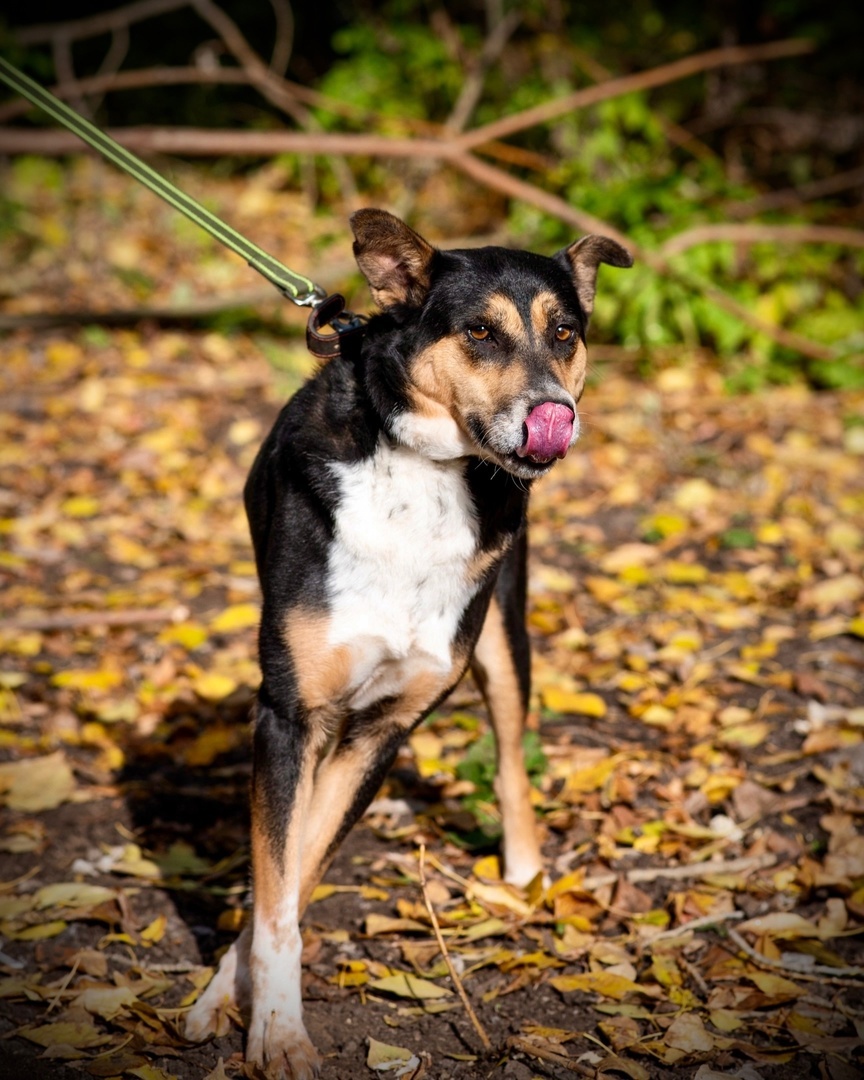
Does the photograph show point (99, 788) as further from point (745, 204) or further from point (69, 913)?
point (745, 204)

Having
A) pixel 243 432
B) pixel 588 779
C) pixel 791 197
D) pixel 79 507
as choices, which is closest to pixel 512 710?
pixel 588 779

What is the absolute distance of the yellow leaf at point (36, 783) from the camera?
13.7 feet

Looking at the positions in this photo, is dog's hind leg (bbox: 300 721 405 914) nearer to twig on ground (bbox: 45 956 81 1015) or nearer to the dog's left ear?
twig on ground (bbox: 45 956 81 1015)

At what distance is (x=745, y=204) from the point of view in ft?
27.9

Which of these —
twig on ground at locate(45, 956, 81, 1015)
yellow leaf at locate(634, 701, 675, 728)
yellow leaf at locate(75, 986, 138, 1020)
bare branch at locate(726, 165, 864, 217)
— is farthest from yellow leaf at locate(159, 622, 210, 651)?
bare branch at locate(726, 165, 864, 217)

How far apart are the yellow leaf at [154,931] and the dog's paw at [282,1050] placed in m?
0.71

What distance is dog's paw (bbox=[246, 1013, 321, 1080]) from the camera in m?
2.87

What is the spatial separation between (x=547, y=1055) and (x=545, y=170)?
640cm

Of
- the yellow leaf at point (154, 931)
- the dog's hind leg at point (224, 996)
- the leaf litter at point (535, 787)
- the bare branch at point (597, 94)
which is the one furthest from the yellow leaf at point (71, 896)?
the bare branch at point (597, 94)

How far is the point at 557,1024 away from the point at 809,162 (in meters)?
8.24

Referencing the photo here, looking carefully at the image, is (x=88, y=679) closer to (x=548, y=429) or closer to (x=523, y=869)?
(x=523, y=869)

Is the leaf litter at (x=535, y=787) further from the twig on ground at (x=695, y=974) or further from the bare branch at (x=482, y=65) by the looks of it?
the bare branch at (x=482, y=65)

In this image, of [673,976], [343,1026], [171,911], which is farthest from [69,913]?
[673,976]

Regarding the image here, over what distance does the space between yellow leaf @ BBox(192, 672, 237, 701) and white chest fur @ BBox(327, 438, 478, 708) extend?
202 centimetres
